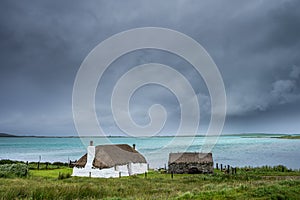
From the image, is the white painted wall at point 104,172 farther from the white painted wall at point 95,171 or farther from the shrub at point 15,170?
the shrub at point 15,170

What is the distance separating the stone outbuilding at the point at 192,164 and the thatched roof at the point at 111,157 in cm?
544

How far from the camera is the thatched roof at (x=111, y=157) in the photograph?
39312 millimetres

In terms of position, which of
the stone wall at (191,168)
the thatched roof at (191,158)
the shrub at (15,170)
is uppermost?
the thatched roof at (191,158)

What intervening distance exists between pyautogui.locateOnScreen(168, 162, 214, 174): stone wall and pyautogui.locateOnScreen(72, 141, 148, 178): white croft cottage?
19.4ft

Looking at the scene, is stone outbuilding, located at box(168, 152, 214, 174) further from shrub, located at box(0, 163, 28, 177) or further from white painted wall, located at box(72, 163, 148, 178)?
shrub, located at box(0, 163, 28, 177)

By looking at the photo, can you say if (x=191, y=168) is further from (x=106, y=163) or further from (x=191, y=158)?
(x=106, y=163)

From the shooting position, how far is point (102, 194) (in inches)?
569

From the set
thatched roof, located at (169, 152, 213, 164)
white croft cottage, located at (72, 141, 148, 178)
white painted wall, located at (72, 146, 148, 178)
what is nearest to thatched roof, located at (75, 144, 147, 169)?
white croft cottage, located at (72, 141, 148, 178)

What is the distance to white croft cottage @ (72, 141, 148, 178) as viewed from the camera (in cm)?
3875

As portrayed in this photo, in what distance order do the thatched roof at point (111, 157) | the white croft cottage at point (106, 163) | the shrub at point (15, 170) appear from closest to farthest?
the shrub at point (15, 170), the white croft cottage at point (106, 163), the thatched roof at point (111, 157)

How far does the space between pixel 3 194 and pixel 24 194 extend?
997mm

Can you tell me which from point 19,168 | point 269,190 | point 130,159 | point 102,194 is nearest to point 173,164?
point 130,159

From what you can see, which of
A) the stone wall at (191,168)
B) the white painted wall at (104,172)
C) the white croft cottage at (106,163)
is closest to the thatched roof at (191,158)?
the stone wall at (191,168)

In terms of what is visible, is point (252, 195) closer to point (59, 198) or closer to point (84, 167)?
point (59, 198)
